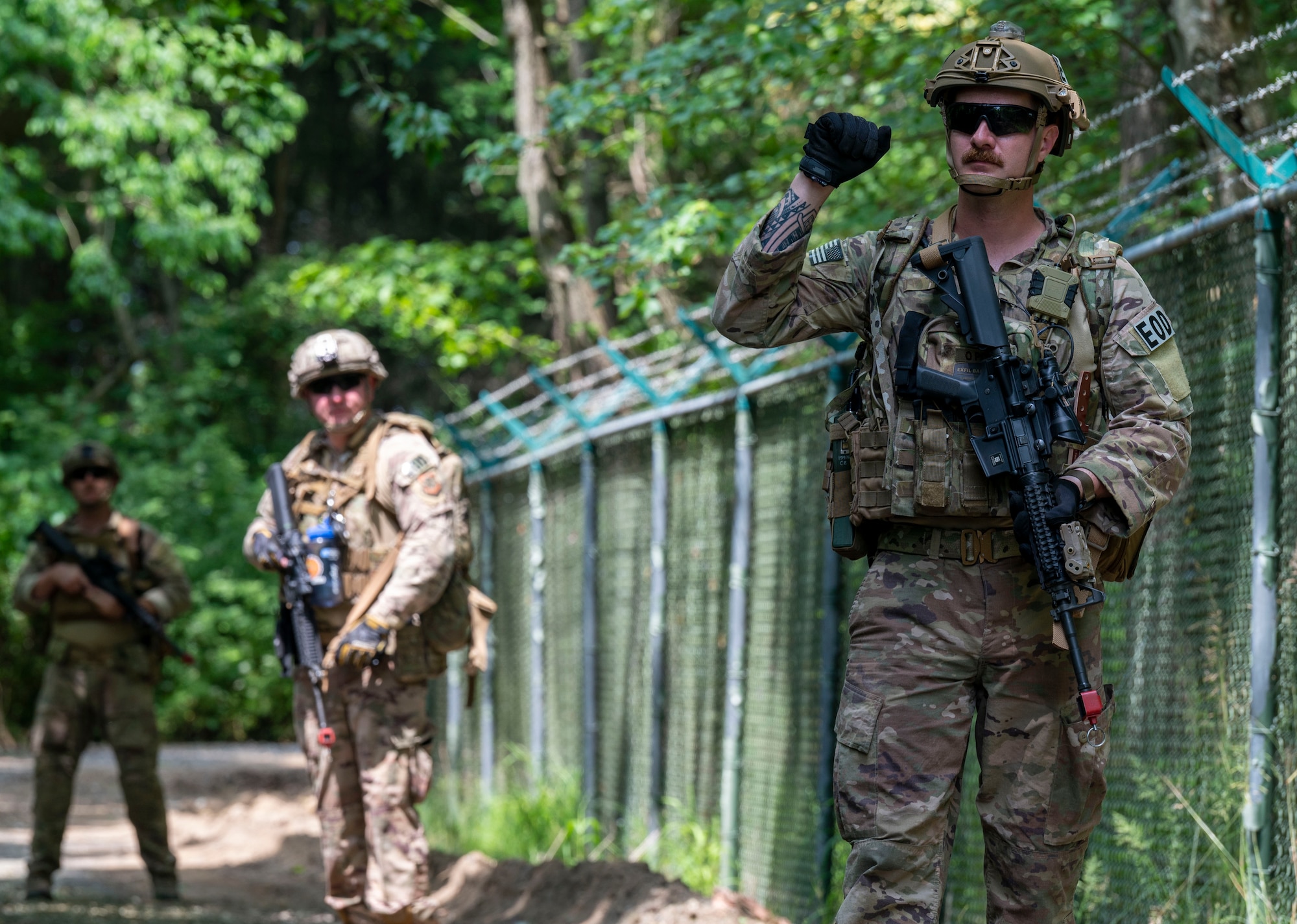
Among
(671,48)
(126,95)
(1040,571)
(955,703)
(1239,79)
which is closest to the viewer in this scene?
(1040,571)

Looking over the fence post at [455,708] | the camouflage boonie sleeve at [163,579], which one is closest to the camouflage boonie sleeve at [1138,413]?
the camouflage boonie sleeve at [163,579]

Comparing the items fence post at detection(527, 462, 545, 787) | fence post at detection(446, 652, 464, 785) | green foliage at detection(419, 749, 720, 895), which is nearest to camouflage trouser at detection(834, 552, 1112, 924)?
green foliage at detection(419, 749, 720, 895)

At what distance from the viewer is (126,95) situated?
1705 centimetres

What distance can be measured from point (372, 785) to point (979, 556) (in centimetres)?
283

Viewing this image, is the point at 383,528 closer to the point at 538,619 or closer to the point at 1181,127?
the point at 1181,127

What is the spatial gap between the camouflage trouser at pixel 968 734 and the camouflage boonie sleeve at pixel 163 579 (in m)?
4.98

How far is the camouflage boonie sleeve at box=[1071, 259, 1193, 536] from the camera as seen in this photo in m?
3.05

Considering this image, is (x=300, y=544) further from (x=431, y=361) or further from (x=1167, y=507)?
(x=431, y=361)

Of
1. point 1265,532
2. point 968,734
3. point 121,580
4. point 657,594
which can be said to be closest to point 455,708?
point 121,580

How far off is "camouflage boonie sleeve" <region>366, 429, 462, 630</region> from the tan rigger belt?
7.78 ft

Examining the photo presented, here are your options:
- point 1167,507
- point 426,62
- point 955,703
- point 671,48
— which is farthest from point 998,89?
point 426,62

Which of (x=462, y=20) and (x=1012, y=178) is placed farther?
(x=462, y=20)

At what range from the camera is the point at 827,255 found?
3498mm

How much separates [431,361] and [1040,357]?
21.6 m
